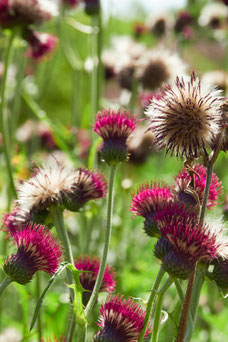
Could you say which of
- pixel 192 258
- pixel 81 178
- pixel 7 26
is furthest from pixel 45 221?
pixel 7 26

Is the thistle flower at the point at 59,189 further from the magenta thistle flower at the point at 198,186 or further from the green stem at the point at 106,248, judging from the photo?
the magenta thistle flower at the point at 198,186

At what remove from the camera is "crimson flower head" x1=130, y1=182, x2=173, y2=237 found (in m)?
1.20

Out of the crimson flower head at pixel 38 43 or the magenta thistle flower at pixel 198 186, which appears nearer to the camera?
the magenta thistle flower at pixel 198 186

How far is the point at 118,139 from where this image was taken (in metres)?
1.37

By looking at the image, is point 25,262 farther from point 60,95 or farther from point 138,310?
point 60,95

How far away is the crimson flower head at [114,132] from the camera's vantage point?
53.2 inches

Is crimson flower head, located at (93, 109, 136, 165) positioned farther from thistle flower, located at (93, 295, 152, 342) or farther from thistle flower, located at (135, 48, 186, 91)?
thistle flower, located at (135, 48, 186, 91)

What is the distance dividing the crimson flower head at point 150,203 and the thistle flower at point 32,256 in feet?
0.69

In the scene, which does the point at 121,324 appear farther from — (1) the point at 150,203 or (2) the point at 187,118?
(2) the point at 187,118

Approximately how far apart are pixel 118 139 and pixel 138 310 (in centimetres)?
44

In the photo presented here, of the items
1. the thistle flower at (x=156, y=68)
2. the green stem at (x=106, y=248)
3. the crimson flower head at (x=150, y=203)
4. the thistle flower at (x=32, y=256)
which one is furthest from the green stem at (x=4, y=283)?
the thistle flower at (x=156, y=68)

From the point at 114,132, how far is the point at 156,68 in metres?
1.70

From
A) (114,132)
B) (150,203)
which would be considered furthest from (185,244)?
(114,132)

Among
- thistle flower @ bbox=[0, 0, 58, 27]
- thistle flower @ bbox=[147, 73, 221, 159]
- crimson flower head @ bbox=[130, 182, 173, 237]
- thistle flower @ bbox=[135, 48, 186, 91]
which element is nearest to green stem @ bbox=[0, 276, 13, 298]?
crimson flower head @ bbox=[130, 182, 173, 237]
